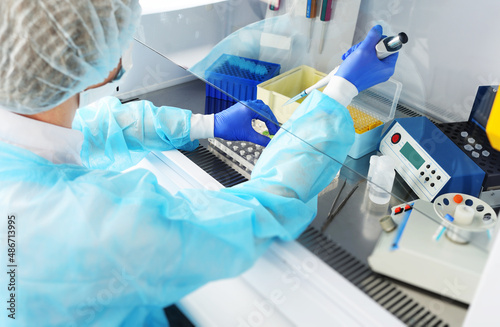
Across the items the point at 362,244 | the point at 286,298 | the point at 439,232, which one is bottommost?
the point at 286,298

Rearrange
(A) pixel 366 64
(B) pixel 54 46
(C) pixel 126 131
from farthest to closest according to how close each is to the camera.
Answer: (C) pixel 126 131 → (A) pixel 366 64 → (B) pixel 54 46

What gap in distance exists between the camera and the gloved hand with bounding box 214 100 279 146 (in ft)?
4.41

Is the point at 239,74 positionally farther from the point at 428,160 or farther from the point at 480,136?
the point at 480,136

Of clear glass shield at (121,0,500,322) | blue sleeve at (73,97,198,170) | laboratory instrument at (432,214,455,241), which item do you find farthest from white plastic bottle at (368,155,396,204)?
blue sleeve at (73,97,198,170)

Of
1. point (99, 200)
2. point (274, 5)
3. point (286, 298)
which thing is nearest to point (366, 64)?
point (274, 5)

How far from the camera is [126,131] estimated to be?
1.34 m

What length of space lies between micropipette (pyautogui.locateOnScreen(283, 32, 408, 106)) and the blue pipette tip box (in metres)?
0.11

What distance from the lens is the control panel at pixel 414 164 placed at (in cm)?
107

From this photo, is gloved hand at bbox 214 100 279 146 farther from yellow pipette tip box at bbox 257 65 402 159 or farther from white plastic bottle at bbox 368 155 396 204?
white plastic bottle at bbox 368 155 396 204

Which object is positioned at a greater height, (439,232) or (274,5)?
(274,5)

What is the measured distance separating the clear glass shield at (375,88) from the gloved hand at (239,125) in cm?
17

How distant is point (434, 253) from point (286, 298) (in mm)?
325

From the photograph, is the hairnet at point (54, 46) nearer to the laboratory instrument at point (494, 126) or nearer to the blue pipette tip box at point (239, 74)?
the blue pipette tip box at point (239, 74)

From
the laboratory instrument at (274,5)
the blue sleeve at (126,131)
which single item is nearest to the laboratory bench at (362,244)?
the blue sleeve at (126,131)
